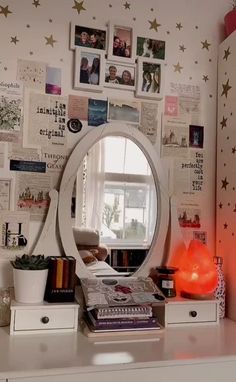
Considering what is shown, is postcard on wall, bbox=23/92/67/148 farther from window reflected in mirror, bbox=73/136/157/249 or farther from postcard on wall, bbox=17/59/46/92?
window reflected in mirror, bbox=73/136/157/249

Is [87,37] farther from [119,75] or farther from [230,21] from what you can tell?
[230,21]

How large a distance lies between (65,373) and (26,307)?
331mm

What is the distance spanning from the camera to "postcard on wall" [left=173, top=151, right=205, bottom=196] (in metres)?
1.72

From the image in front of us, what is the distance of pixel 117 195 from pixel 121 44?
2.12ft

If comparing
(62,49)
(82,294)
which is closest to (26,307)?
(82,294)

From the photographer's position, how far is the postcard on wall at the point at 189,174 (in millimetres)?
1720

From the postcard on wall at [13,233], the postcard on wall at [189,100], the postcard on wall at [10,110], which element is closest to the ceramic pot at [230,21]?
the postcard on wall at [189,100]

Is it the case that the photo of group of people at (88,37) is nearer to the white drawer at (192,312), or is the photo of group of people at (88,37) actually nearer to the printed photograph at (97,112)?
the printed photograph at (97,112)

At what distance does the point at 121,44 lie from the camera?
166 cm

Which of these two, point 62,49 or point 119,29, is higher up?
point 119,29

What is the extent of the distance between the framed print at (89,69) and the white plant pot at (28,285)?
760mm

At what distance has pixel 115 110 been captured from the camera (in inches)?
65.1

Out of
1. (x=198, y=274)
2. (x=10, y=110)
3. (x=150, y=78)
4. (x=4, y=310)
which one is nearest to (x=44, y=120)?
(x=10, y=110)

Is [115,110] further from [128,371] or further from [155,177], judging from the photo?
[128,371]
